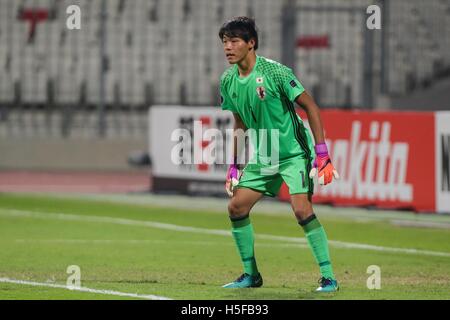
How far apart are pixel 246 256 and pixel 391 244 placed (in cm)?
482

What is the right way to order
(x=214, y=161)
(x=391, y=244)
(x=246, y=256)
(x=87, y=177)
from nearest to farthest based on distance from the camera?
(x=246, y=256)
(x=391, y=244)
(x=214, y=161)
(x=87, y=177)

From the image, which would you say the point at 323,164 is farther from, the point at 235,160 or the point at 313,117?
the point at 235,160

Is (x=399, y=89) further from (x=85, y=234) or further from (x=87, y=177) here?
(x=85, y=234)

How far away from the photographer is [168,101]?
29125 millimetres

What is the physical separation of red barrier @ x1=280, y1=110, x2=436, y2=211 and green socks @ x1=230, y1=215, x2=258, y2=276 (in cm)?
814

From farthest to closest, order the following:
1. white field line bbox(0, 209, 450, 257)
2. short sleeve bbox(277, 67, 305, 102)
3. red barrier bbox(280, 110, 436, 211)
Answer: red barrier bbox(280, 110, 436, 211) < white field line bbox(0, 209, 450, 257) < short sleeve bbox(277, 67, 305, 102)

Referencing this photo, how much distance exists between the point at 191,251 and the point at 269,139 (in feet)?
13.1

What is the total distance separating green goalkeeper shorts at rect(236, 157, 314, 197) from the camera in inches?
369

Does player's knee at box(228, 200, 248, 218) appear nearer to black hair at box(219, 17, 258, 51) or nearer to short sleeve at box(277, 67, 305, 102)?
short sleeve at box(277, 67, 305, 102)

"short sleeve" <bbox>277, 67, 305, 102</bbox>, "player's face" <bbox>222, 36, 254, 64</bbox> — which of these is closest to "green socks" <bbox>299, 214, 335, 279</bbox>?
"short sleeve" <bbox>277, 67, 305, 102</bbox>

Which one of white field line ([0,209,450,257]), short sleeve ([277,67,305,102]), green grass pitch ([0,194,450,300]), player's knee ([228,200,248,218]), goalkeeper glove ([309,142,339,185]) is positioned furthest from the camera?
white field line ([0,209,450,257])

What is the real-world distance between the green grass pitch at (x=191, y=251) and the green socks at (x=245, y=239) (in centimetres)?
25

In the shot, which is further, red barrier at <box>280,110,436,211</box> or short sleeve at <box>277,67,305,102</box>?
red barrier at <box>280,110,436,211</box>
